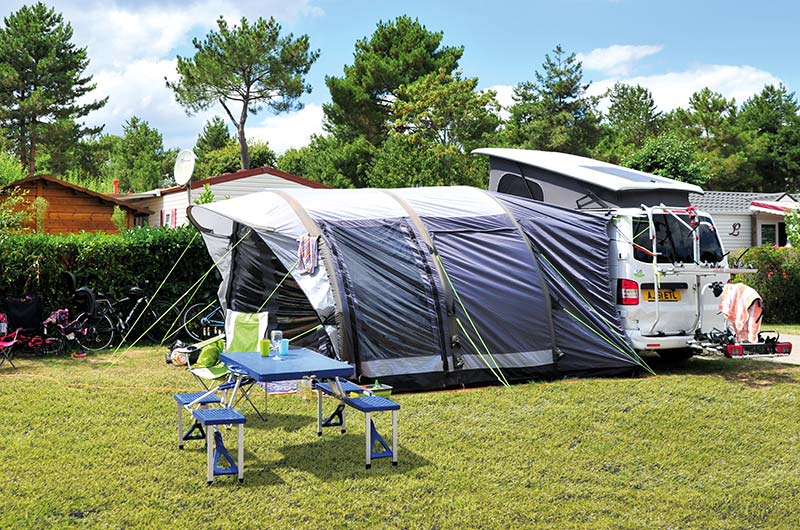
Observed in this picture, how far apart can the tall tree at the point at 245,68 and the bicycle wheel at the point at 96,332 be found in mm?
23075

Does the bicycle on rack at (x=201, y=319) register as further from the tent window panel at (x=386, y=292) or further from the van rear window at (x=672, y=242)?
the van rear window at (x=672, y=242)

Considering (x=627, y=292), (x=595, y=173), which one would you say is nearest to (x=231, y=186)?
(x=595, y=173)

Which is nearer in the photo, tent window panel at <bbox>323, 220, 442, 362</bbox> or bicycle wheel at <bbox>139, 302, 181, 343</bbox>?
tent window panel at <bbox>323, 220, 442, 362</bbox>

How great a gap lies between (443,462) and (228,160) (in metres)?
44.1

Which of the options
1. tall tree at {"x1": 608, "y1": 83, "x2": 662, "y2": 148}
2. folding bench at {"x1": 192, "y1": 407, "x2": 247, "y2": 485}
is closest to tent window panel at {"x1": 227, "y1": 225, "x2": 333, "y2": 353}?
folding bench at {"x1": 192, "y1": 407, "x2": 247, "y2": 485}

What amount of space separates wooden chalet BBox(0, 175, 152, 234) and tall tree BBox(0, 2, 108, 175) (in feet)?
45.1

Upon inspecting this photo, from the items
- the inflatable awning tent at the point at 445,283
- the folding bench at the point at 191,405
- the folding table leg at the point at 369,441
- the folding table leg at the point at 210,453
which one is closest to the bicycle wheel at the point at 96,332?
the inflatable awning tent at the point at 445,283

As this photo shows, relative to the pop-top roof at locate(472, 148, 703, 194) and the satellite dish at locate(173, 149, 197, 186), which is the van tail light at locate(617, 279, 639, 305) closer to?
the pop-top roof at locate(472, 148, 703, 194)

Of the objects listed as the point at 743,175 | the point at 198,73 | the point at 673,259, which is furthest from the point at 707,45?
the point at 743,175

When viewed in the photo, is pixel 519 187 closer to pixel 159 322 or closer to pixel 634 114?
pixel 159 322

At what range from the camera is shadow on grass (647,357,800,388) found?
27.1ft

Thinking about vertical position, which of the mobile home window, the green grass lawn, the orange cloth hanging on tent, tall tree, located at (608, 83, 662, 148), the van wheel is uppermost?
tall tree, located at (608, 83, 662, 148)

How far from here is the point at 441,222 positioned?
27.9 ft

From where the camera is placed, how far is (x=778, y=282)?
49.4 ft
